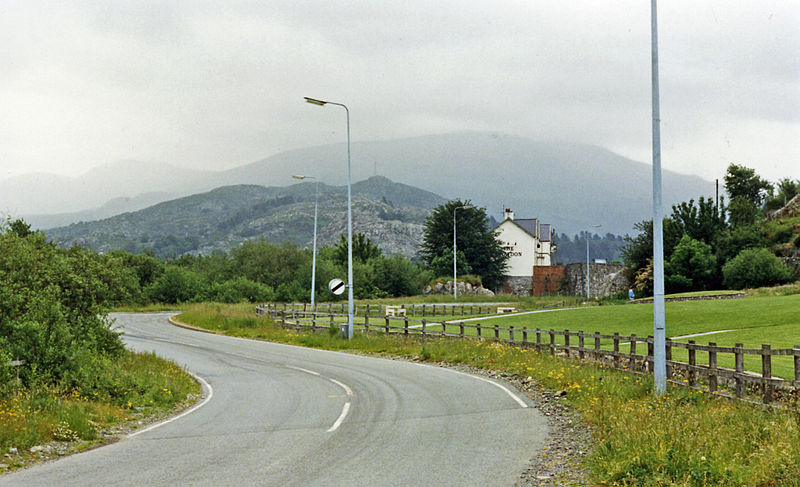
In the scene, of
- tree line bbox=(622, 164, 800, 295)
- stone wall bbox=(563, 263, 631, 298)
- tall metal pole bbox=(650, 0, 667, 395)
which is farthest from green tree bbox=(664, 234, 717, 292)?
tall metal pole bbox=(650, 0, 667, 395)

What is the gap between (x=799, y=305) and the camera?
36.7 meters

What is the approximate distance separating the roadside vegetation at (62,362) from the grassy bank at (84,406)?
0.06 ft

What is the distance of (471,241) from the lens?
4129 inches

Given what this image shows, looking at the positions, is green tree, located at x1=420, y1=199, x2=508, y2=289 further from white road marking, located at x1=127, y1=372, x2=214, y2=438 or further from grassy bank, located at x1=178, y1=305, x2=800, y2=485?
grassy bank, located at x1=178, y1=305, x2=800, y2=485

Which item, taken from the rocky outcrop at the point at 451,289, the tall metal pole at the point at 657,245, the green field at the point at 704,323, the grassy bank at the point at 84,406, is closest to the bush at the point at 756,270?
the green field at the point at 704,323

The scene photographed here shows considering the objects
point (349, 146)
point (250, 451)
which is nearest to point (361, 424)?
point (250, 451)

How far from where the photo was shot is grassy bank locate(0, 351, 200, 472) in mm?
10641

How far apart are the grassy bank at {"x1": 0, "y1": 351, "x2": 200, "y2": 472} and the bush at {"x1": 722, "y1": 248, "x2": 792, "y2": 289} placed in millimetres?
56078

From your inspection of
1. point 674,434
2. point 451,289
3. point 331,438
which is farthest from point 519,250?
point 674,434

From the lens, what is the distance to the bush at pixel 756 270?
196ft

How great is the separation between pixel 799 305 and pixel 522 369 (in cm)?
2416

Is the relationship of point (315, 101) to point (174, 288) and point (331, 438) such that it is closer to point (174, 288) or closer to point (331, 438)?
point (331, 438)

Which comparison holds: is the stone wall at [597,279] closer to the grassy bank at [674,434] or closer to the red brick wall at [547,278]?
the red brick wall at [547,278]

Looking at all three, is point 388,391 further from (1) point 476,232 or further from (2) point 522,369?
(1) point 476,232
